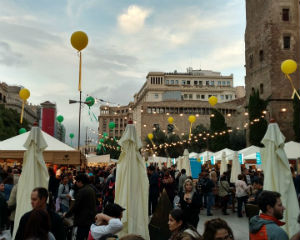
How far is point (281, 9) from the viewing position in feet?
106

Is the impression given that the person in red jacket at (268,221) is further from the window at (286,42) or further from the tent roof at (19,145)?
the window at (286,42)

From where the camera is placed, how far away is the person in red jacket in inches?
123

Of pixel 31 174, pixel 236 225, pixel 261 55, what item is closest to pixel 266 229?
pixel 31 174

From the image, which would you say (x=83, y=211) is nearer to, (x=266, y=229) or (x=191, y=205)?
(x=191, y=205)

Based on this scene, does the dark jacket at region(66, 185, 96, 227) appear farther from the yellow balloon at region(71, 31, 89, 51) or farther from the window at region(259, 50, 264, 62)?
the window at region(259, 50, 264, 62)

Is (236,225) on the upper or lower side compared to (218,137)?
lower

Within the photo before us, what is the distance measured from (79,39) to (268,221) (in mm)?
9850

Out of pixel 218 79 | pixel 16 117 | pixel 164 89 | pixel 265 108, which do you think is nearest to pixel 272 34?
pixel 265 108

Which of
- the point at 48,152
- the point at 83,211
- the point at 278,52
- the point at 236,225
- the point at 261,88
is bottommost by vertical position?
the point at 236,225

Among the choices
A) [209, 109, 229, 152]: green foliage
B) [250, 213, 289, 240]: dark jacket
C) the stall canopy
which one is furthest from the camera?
[209, 109, 229, 152]: green foliage

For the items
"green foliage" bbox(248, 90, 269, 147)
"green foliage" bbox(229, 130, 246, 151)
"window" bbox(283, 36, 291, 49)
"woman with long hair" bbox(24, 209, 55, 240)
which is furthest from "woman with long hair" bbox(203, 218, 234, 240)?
"green foliage" bbox(229, 130, 246, 151)

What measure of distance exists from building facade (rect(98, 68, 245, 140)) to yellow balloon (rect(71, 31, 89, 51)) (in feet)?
194

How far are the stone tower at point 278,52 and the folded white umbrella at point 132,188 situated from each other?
27.0 meters

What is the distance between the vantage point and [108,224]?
3.76m
